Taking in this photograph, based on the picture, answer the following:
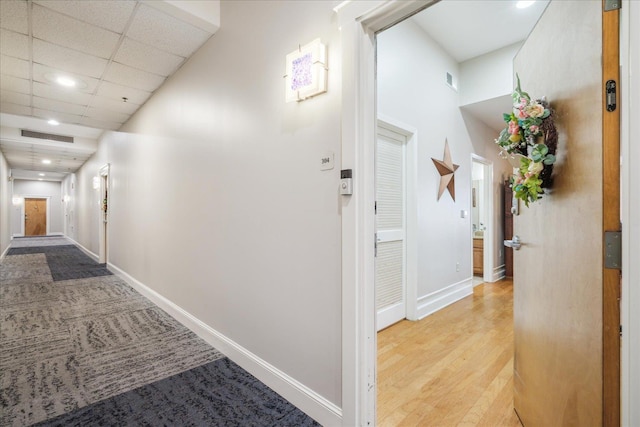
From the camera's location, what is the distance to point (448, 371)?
2.27 m

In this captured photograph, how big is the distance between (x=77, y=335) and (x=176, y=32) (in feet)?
9.88

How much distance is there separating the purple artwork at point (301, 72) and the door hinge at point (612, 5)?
123 cm

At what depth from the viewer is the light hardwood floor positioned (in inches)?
70.1

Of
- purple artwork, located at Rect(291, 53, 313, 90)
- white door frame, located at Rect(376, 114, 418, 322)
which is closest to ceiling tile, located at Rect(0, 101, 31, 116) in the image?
purple artwork, located at Rect(291, 53, 313, 90)

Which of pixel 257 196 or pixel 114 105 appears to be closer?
pixel 257 196

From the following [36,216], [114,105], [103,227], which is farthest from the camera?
[36,216]

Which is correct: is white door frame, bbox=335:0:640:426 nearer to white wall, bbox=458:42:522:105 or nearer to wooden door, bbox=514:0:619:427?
wooden door, bbox=514:0:619:427

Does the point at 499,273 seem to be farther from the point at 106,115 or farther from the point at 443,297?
the point at 106,115

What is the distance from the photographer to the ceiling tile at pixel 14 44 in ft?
8.67

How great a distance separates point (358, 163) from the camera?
4.87ft

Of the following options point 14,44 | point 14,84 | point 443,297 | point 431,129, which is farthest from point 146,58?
point 443,297

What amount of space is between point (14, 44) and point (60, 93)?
135 centimetres

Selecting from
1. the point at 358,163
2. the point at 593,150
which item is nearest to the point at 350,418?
the point at 358,163

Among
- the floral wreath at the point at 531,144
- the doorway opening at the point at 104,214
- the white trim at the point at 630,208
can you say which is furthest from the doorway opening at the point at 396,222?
the doorway opening at the point at 104,214
